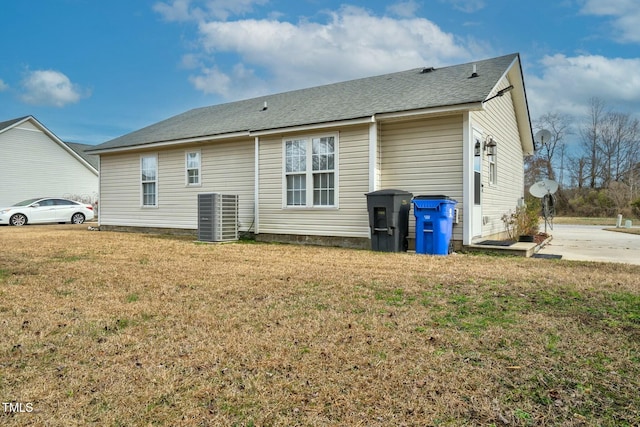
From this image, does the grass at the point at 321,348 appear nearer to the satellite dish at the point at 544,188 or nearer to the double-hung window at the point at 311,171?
the double-hung window at the point at 311,171

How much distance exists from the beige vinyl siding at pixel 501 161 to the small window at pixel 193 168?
26.2ft

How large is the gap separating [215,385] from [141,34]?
16.0m

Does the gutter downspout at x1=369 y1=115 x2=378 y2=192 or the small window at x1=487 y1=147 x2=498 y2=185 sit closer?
→ the gutter downspout at x1=369 y1=115 x2=378 y2=192

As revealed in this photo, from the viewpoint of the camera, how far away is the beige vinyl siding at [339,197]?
29.9 ft

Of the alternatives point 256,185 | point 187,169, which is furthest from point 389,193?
point 187,169

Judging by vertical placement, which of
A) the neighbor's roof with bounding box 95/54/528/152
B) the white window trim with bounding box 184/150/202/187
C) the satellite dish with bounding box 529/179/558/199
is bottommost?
the satellite dish with bounding box 529/179/558/199

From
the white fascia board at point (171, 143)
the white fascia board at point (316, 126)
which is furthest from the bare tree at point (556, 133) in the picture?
the white fascia board at point (171, 143)

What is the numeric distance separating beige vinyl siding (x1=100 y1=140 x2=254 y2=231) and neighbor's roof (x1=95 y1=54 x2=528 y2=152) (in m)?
0.57

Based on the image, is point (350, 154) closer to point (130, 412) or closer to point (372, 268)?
point (372, 268)

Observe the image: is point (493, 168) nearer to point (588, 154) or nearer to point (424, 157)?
point (424, 157)

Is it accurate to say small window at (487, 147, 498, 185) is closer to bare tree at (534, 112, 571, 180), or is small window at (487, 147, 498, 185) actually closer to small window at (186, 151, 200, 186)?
small window at (186, 151, 200, 186)

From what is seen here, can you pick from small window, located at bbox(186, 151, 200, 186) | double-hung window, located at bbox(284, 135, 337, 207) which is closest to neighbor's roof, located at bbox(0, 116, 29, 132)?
small window, located at bbox(186, 151, 200, 186)

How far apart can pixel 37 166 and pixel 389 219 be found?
85.1 ft

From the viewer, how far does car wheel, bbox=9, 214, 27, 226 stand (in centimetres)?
1773
